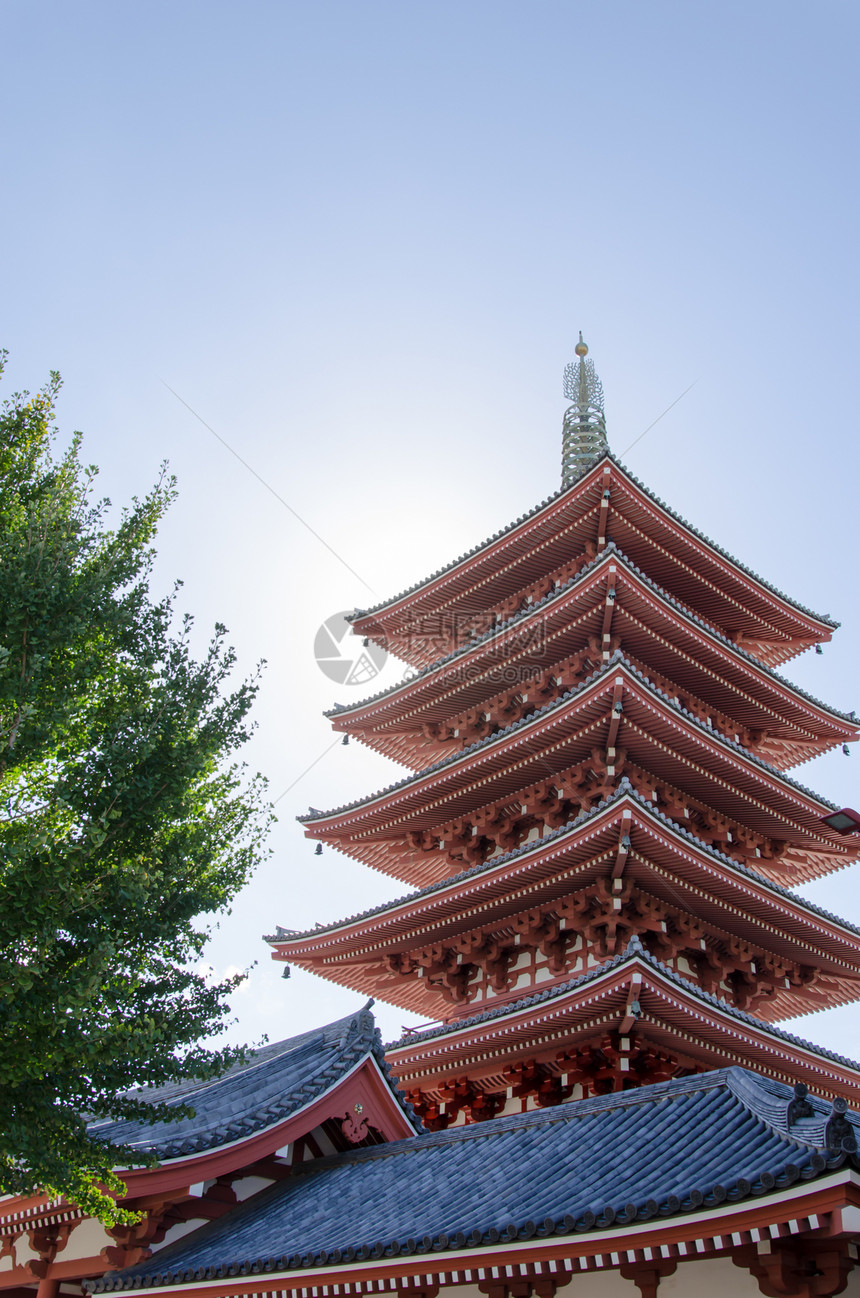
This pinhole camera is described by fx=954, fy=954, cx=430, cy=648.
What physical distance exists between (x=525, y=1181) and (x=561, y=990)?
13.3 feet

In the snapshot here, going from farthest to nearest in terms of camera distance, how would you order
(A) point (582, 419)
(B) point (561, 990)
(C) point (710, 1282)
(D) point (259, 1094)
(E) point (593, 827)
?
(A) point (582, 419)
(E) point (593, 827)
(B) point (561, 990)
(D) point (259, 1094)
(C) point (710, 1282)

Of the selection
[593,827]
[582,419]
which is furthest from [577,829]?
[582,419]

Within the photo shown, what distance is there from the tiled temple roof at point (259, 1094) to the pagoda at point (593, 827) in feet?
7.54

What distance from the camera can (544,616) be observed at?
1695 centimetres

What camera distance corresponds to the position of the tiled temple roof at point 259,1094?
9.47 metres

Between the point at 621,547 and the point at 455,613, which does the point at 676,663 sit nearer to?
the point at 621,547

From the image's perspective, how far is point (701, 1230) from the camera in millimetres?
5961

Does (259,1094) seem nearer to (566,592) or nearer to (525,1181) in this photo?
(525,1181)

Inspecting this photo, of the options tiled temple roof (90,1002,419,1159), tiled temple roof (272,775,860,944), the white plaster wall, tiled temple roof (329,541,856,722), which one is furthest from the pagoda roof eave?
the white plaster wall

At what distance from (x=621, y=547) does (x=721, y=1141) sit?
512 inches

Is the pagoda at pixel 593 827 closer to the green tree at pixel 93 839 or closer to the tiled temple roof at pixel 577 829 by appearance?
the tiled temple roof at pixel 577 829

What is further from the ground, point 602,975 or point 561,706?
point 561,706

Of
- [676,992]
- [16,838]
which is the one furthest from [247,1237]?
[676,992]

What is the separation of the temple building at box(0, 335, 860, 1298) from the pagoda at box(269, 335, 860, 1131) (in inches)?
2.3
